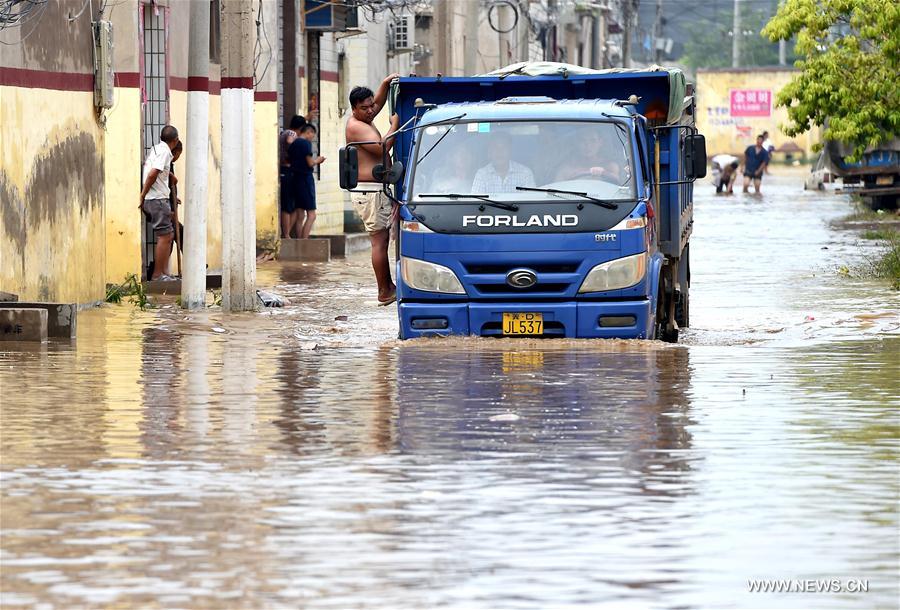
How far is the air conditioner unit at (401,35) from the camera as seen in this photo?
138 ft

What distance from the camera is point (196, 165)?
20281mm

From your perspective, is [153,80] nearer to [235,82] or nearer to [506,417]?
[235,82]

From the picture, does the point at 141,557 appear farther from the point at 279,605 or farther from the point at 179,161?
the point at 179,161

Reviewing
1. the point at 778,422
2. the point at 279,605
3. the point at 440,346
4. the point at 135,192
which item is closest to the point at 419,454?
the point at 778,422

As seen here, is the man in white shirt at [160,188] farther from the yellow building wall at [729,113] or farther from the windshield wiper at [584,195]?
the yellow building wall at [729,113]

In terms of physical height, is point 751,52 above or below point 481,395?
above

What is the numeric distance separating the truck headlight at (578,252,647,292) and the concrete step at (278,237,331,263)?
49.2 feet

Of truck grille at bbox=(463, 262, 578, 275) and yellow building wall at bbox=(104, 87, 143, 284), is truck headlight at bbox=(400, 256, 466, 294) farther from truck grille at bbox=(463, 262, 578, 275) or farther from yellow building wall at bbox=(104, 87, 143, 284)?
yellow building wall at bbox=(104, 87, 143, 284)

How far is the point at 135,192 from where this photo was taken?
23.3 m

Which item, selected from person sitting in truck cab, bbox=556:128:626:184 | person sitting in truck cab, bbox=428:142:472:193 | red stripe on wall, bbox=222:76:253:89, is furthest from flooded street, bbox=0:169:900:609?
red stripe on wall, bbox=222:76:253:89

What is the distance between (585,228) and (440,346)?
1462 mm

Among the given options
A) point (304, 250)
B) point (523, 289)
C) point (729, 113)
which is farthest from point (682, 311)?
point (729, 113)

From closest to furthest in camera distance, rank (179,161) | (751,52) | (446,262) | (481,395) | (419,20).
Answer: (481,395) < (446,262) < (179,161) < (419,20) < (751,52)
